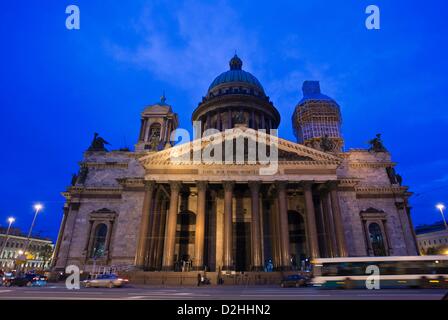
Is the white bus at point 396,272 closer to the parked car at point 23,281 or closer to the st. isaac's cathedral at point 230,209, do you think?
the st. isaac's cathedral at point 230,209

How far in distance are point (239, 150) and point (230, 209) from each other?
666 cm

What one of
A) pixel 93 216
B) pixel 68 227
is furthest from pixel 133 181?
pixel 68 227

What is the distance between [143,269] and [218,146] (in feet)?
48.6

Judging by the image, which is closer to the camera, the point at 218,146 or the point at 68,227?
the point at 218,146

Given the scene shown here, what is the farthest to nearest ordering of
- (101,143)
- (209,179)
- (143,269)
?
(101,143) → (209,179) → (143,269)

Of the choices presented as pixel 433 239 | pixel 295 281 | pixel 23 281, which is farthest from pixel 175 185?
pixel 433 239

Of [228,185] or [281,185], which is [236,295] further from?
[281,185]

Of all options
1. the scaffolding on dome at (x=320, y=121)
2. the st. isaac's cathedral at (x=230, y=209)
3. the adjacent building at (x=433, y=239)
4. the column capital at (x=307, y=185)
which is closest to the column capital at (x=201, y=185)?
the st. isaac's cathedral at (x=230, y=209)

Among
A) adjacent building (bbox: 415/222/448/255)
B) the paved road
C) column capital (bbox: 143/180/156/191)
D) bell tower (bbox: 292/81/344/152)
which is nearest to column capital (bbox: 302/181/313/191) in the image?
the paved road

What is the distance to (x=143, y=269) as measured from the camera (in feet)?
89.1

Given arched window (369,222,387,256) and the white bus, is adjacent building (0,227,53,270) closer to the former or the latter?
arched window (369,222,387,256)

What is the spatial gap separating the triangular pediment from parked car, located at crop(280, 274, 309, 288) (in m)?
11.9
